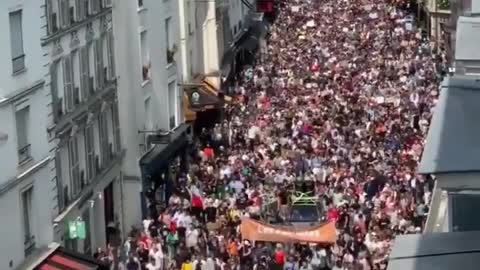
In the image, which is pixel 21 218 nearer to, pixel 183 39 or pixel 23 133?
pixel 23 133

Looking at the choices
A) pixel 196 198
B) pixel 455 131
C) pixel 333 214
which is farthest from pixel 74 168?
pixel 455 131

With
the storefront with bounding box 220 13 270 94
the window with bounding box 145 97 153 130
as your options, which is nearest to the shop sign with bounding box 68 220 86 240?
the window with bounding box 145 97 153 130

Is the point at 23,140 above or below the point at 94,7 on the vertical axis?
below

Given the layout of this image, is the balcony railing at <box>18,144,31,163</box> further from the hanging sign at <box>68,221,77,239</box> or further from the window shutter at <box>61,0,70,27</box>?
the window shutter at <box>61,0,70,27</box>

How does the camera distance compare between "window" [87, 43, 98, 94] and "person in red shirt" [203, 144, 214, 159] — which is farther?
"person in red shirt" [203, 144, 214, 159]

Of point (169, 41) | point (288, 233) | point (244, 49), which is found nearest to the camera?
point (288, 233)

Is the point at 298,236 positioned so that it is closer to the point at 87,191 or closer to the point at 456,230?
the point at 87,191

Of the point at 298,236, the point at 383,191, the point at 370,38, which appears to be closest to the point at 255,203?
the point at 383,191
